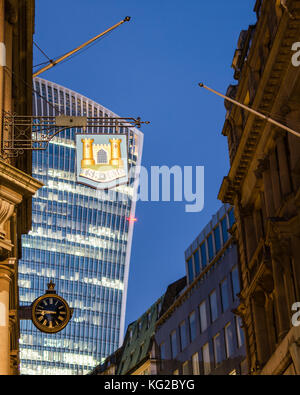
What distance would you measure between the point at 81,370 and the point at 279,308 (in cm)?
14633

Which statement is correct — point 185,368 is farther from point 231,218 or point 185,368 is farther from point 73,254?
point 73,254

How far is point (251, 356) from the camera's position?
42469 millimetres

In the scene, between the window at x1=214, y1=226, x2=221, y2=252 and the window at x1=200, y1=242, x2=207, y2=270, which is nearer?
the window at x1=214, y1=226, x2=221, y2=252

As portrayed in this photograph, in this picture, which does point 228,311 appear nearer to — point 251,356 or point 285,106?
point 251,356

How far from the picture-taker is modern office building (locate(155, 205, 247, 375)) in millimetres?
56969

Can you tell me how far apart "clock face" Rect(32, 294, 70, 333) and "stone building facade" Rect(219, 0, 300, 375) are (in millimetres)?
9685

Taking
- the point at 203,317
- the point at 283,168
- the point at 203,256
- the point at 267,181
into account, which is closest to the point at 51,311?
the point at 283,168

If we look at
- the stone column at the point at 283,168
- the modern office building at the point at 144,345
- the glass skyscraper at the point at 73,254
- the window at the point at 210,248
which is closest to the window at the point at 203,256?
the window at the point at 210,248

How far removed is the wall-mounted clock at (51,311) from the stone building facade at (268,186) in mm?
9656

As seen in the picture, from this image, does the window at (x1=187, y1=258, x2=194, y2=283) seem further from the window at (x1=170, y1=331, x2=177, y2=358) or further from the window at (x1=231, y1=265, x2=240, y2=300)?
the window at (x1=231, y1=265, x2=240, y2=300)

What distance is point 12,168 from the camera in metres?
24.2

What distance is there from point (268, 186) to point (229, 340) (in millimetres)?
21779

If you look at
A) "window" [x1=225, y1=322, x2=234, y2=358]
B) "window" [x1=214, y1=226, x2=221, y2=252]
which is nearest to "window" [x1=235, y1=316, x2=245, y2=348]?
"window" [x1=225, y1=322, x2=234, y2=358]
